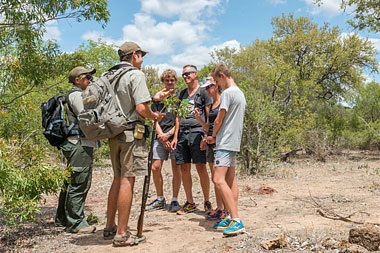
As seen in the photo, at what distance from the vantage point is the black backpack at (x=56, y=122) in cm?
449

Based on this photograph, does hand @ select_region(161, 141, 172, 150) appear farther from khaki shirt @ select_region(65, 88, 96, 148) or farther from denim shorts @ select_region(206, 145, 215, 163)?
khaki shirt @ select_region(65, 88, 96, 148)

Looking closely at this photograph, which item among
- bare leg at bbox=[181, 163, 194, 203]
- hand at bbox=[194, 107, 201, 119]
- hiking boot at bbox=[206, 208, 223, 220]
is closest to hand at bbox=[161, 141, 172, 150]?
bare leg at bbox=[181, 163, 194, 203]

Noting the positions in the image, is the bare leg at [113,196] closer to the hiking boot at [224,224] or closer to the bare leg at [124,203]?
the bare leg at [124,203]

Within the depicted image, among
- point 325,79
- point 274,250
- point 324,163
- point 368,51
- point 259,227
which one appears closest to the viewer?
point 274,250

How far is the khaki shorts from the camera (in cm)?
374

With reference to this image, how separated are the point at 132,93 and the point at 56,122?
1.40 m

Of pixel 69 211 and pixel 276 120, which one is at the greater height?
pixel 276 120

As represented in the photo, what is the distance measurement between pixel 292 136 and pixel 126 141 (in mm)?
7898

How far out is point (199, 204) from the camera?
6078 mm

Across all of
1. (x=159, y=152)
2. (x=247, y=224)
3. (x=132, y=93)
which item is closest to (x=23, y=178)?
(x=132, y=93)

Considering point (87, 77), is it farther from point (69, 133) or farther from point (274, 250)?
point (274, 250)

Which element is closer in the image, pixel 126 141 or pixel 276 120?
pixel 126 141

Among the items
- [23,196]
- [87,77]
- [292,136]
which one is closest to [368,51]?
[292,136]

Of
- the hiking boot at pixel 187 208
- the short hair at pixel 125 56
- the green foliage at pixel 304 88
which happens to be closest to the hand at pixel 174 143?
the hiking boot at pixel 187 208
